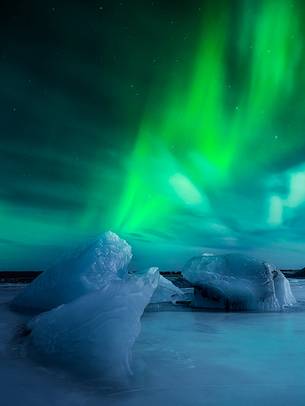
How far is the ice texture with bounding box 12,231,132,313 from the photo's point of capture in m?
7.87

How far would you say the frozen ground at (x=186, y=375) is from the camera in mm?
2387

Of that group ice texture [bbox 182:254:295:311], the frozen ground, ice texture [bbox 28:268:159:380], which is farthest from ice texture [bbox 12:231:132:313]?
ice texture [bbox 28:268:159:380]

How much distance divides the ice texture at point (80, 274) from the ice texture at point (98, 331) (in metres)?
3.79

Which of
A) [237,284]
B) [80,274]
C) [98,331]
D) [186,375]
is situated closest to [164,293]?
[237,284]

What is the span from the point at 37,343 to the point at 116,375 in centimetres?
129

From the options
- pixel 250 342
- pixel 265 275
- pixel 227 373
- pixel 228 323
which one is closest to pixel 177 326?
pixel 228 323

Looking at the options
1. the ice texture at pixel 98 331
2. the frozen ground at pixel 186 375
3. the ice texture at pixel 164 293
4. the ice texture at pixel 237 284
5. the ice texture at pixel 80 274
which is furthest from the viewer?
the ice texture at pixel 164 293

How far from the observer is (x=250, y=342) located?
4.46m

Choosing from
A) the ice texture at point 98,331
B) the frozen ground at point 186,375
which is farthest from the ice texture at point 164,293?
the ice texture at point 98,331

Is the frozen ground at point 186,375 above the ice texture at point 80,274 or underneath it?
underneath

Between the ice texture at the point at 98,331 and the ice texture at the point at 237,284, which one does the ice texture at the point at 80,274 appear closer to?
the ice texture at the point at 237,284

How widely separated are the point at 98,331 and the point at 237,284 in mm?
5916

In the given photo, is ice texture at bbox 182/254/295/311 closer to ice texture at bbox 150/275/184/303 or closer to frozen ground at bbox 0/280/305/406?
ice texture at bbox 150/275/184/303

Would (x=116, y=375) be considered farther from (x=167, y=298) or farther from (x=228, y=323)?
(x=167, y=298)
